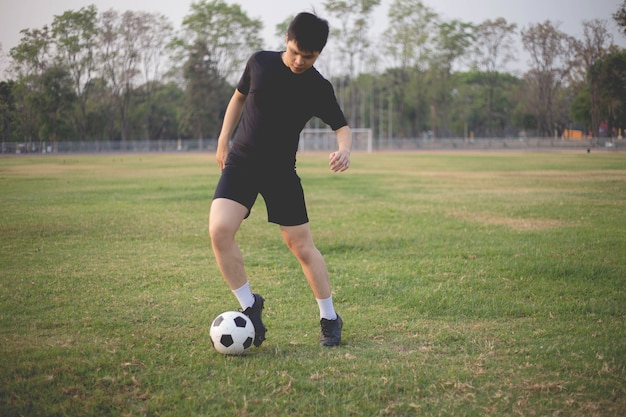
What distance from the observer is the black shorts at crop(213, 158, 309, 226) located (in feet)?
13.9

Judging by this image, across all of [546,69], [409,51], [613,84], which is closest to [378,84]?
[409,51]

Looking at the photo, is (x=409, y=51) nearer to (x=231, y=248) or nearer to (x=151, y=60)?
(x=151, y=60)

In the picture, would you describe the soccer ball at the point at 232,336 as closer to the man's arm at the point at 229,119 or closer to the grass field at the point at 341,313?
the grass field at the point at 341,313

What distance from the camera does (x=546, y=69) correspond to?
50531 mm

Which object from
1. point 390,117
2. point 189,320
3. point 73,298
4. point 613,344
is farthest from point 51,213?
point 390,117

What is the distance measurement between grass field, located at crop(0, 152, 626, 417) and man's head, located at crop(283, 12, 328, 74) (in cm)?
195

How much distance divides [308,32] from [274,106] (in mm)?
584

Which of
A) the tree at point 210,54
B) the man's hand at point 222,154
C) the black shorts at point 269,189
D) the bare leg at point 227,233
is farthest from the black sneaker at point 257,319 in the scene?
the tree at point 210,54

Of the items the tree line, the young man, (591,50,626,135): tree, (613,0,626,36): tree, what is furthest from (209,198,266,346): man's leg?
the tree line

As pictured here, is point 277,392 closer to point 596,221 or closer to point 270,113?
point 270,113

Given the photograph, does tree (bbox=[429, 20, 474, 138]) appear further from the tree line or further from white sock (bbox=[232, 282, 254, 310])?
white sock (bbox=[232, 282, 254, 310])

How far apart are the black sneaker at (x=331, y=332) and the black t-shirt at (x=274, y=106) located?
1.16 meters

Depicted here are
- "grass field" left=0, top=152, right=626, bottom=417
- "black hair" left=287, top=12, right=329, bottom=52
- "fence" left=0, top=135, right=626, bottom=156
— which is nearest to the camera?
"grass field" left=0, top=152, right=626, bottom=417

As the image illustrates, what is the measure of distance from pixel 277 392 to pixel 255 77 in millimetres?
2136
